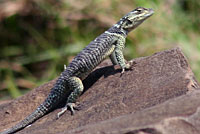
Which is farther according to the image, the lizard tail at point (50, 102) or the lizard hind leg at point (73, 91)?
the lizard tail at point (50, 102)

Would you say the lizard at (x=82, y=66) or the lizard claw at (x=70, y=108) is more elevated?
the lizard at (x=82, y=66)

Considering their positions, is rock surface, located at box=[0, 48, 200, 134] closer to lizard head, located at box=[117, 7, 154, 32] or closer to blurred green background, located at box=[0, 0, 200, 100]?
lizard head, located at box=[117, 7, 154, 32]

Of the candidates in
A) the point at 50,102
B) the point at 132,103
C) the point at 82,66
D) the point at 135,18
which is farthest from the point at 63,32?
the point at 132,103

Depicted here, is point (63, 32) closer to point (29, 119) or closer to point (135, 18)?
point (135, 18)

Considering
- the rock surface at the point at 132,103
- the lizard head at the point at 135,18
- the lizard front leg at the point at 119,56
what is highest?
the lizard head at the point at 135,18

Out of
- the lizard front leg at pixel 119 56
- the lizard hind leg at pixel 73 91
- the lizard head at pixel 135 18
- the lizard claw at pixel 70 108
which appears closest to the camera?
the lizard claw at pixel 70 108

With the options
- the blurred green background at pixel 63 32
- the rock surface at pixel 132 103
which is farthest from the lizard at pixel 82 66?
the blurred green background at pixel 63 32

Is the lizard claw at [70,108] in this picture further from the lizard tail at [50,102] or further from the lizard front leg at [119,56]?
the lizard front leg at [119,56]

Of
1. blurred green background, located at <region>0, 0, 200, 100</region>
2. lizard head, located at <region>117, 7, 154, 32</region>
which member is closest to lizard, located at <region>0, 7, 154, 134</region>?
lizard head, located at <region>117, 7, 154, 32</region>
